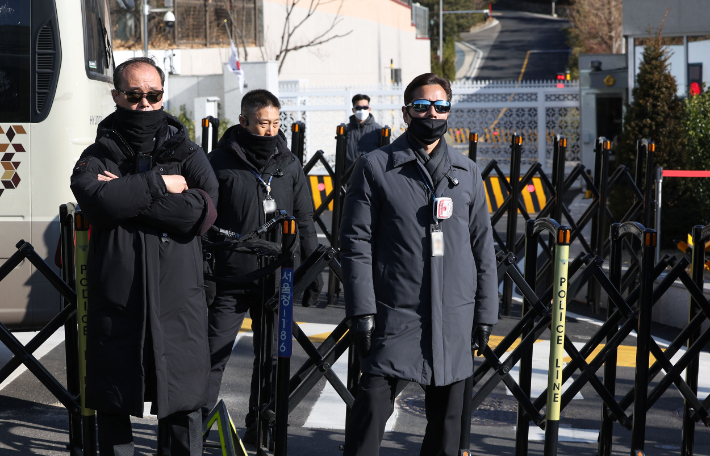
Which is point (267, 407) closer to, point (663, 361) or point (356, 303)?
point (356, 303)

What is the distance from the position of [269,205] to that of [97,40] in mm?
2647

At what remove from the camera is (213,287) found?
438cm

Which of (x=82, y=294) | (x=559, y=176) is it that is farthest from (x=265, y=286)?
(x=559, y=176)

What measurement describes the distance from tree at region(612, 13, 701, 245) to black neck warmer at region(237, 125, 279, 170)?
6718mm

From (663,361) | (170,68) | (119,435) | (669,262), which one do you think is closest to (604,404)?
(663,361)

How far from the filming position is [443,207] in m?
3.36

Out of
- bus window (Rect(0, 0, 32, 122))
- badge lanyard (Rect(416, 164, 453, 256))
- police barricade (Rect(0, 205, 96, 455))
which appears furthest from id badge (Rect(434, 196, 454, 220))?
bus window (Rect(0, 0, 32, 122))

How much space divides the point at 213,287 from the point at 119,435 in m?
1.18

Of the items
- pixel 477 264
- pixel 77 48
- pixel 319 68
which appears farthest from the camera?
pixel 319 68

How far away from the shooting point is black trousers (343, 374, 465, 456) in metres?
3.42

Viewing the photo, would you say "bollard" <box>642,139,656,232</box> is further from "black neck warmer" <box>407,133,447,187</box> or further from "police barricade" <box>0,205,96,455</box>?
"police barricade" <box>0,205,96,455</box>

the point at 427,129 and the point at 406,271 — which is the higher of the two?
the point at 427,129

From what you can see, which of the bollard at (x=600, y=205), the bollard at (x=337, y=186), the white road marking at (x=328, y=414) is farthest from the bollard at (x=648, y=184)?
the white road marking at (x=328, y=414)

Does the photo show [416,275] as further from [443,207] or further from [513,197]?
[513,197]
